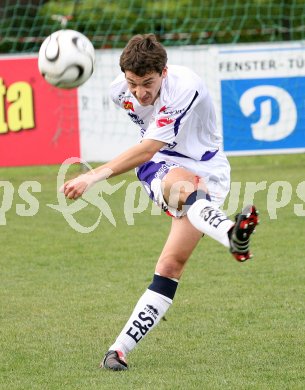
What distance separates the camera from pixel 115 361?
5.46 meters

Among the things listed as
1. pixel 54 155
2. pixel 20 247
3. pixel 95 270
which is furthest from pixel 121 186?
pixel 95 270

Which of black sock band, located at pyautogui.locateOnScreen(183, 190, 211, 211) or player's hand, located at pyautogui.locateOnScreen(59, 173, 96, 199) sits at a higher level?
player's hand, located at pyautogui.locateOnScreen(59, 173, 96, 199)

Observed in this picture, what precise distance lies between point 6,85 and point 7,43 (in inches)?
265

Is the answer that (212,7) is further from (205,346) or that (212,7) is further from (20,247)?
(205,346)

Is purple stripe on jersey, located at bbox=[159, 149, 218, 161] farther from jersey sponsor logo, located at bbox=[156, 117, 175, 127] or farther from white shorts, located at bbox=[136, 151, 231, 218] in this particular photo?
jersey sponsor logo, located at bbox=[156, 117, 175, 127]

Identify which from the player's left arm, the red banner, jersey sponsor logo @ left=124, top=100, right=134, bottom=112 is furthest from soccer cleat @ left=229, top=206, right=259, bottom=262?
the red banner

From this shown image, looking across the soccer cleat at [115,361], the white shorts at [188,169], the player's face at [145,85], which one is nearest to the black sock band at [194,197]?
the white shorts at [188,169]

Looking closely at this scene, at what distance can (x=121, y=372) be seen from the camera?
17.8ft

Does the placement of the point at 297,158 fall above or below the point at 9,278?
below

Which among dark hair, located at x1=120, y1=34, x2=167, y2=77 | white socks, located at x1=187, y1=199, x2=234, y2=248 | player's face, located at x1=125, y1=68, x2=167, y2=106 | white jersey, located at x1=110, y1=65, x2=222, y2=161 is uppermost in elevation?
Answer: dark hair, located at x1=120, y1=34, x2=167, y2=77

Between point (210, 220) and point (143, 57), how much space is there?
3.00 feet

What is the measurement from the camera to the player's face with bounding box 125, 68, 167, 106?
522 centimetres

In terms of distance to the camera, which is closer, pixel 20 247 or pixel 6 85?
pixel 20 247

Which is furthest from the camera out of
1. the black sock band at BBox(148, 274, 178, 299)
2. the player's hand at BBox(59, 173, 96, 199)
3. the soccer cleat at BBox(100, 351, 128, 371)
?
the black sock band at BBox(148, 274, 178, 299)
